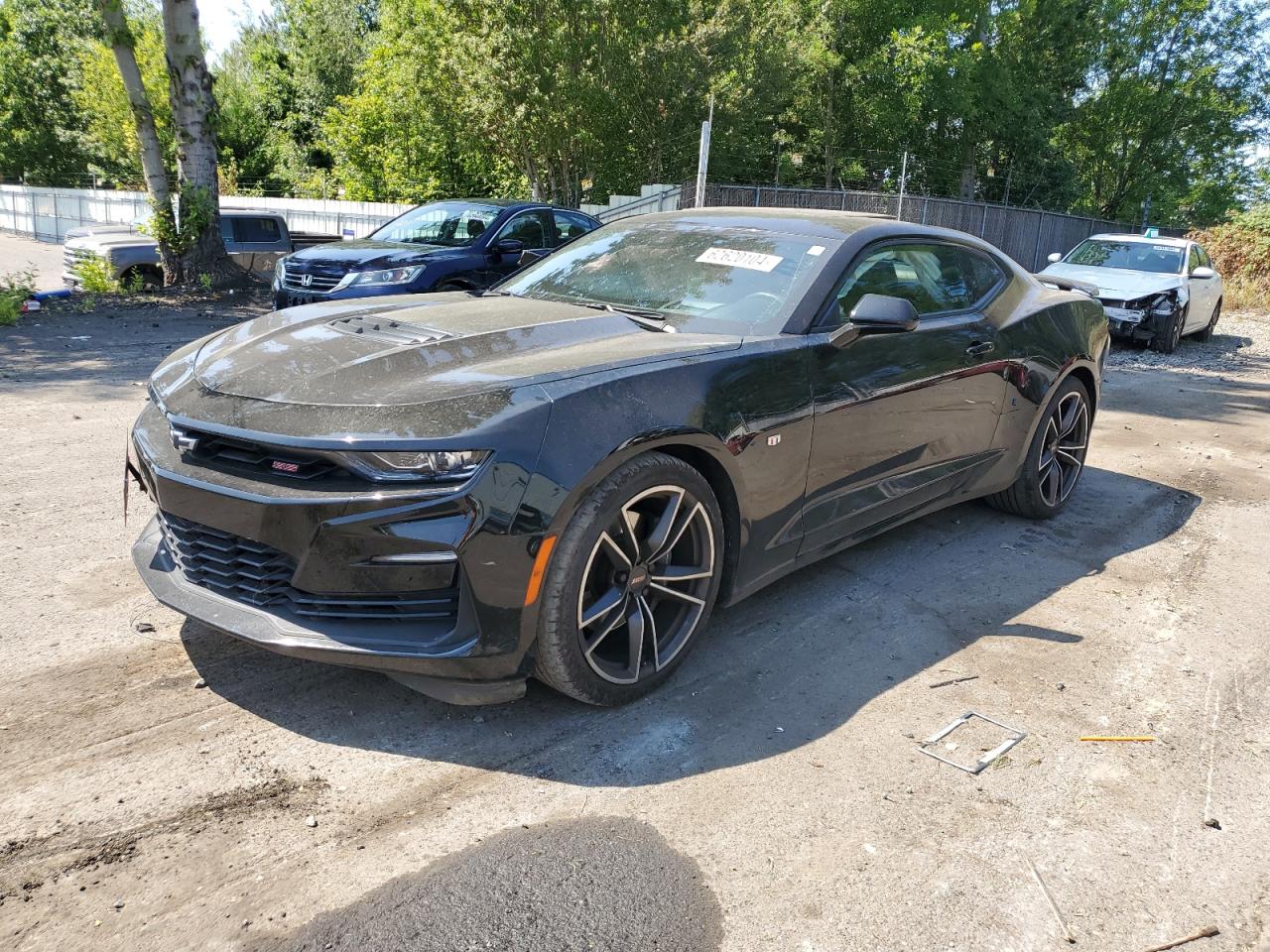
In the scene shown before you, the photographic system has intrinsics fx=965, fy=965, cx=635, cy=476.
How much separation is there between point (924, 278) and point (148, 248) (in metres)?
14.3

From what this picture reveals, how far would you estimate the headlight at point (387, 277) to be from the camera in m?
9.98

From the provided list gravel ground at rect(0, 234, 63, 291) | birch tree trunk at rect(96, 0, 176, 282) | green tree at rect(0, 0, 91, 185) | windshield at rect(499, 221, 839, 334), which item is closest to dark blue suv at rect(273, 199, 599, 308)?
birch tree trunk at rect(96, 0, 176, 282)

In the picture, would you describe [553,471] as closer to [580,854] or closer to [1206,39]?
[580,854]

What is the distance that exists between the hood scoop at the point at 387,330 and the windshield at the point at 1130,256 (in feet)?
42.3

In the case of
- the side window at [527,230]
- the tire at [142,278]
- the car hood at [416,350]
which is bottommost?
the tire at [142,278]

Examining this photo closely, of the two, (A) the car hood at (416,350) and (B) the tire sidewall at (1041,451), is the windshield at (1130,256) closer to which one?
(B) the tire sidewall at (1041,451)

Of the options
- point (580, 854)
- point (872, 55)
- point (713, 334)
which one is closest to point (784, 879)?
point (580, 854)

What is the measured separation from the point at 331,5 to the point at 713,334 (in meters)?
40.4

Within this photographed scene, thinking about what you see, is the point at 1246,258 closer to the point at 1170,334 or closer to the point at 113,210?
the point at 1170,334

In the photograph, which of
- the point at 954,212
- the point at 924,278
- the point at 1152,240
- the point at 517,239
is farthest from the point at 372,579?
the point at 954,212

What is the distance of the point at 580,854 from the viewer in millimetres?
2508

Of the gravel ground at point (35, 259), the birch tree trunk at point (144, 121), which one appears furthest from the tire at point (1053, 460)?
the gravel ground at point (35, 259)

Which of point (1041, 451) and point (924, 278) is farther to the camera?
point (1041, 451)

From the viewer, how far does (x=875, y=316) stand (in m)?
3.71
